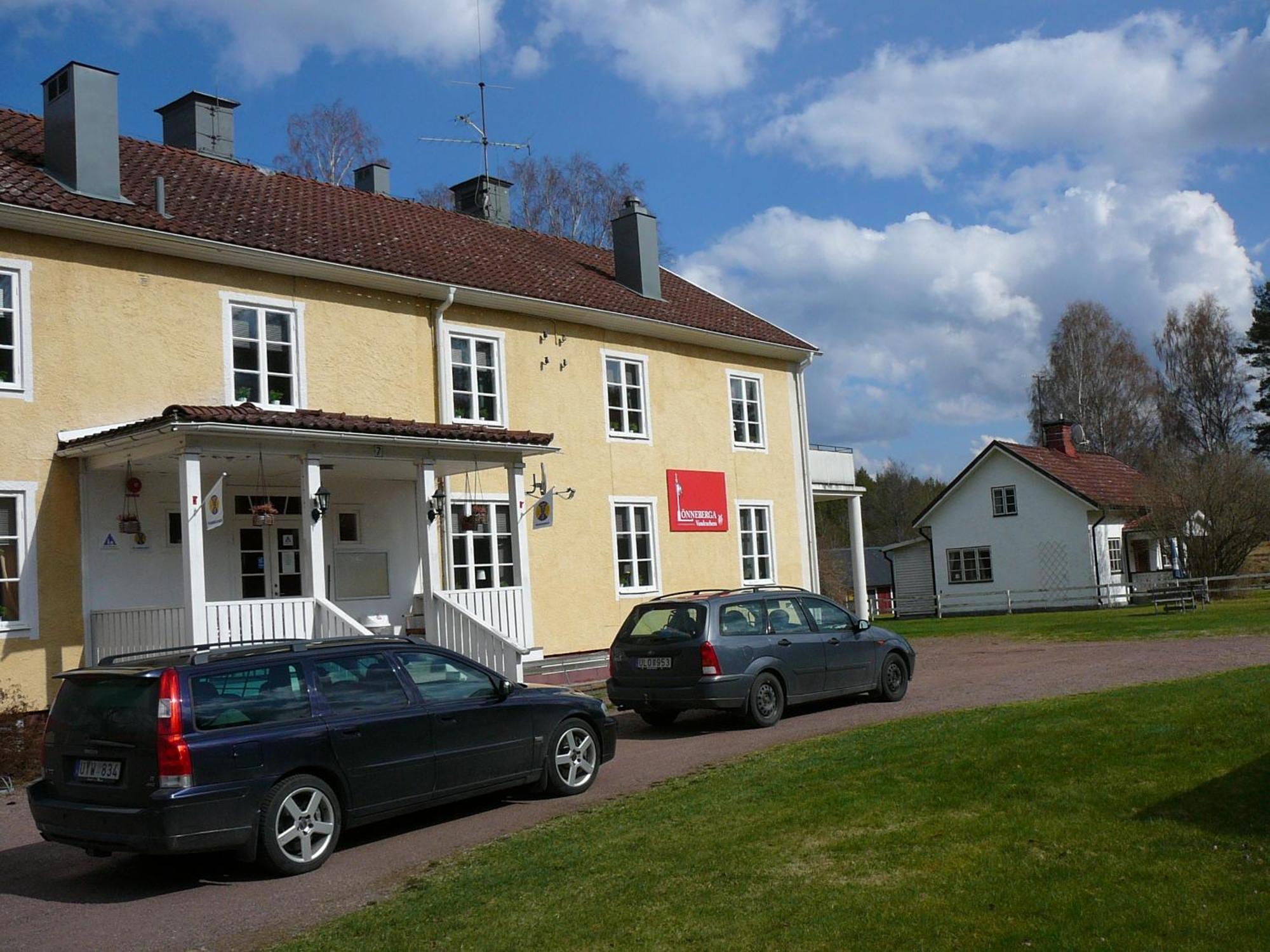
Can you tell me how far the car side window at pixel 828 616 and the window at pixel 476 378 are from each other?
749cm

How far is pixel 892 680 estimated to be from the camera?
15.1 metres

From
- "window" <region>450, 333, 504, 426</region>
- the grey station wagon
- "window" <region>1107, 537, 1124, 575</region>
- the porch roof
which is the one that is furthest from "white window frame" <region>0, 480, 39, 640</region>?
"window" <region>1107, 537, 1124, 575</region>

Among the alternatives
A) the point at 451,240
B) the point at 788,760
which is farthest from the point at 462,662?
the point at 451,240

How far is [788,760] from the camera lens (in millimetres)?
10242

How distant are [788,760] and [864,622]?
4.90 meters

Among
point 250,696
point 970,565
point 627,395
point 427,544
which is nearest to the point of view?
point 250,696

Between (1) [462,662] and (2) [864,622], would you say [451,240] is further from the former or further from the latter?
(1) [462,662]

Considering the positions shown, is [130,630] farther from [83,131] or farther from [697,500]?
[697,500]

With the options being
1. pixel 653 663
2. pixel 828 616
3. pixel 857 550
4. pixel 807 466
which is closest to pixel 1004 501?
pixel 857 550

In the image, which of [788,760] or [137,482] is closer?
[788,760]

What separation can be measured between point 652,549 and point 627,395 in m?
2.95

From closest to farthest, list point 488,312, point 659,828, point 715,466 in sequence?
point 659,828 < point 488,312 < point 715,466

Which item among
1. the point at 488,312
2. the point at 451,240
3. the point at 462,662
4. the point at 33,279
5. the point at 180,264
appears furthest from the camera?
the point at 451,240

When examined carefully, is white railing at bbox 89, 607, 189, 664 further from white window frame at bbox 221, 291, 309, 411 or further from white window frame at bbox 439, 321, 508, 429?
white window frame at bbox 439, 321, 508, 429
